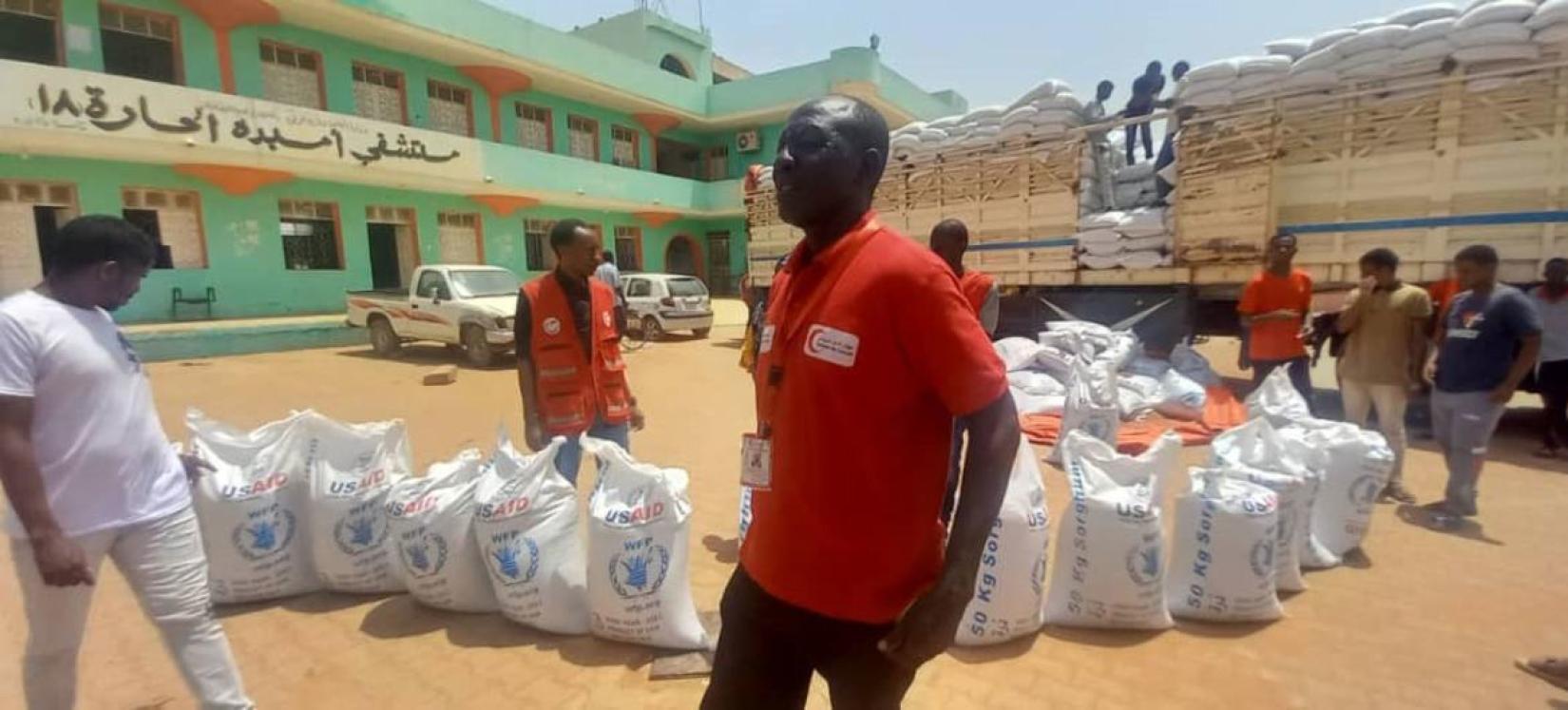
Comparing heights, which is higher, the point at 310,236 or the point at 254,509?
the point at 310,236

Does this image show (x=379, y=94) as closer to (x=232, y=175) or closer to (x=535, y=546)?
(x=232, y=175)

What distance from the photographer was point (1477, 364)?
11.5ft

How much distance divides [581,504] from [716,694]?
3.01m

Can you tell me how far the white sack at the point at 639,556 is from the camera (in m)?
2.38

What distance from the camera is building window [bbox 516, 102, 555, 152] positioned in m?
17.4

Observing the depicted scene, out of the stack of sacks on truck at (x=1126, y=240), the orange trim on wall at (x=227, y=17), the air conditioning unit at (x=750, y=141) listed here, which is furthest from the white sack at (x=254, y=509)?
the air conditioning unit at (x=750, y=141)

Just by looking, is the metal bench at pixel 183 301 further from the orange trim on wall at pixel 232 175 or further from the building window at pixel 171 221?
the orange trim on wall at pixel 232 175

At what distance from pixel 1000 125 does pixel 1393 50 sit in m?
3.29

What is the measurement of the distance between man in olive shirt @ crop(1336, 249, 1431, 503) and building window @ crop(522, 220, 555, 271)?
1666 cm

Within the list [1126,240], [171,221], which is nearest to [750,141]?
[171,221]

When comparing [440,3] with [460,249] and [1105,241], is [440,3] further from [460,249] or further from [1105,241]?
[1105,241]

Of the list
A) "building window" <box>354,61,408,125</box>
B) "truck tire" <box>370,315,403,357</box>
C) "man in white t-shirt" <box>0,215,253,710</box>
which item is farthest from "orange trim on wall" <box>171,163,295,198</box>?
"man in white t-shirt" <box>0,215,253,710</box>

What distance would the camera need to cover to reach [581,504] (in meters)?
4.16

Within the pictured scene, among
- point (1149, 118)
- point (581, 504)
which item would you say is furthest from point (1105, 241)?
point (581, 504)
